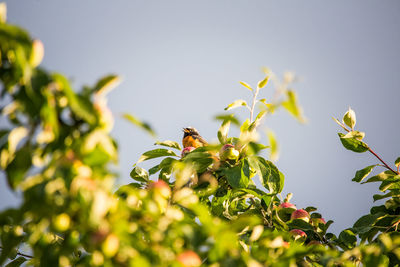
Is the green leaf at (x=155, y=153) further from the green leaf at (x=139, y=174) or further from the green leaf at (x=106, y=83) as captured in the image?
the green leaf at (x=106, y=83)

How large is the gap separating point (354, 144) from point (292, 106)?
1.82 m

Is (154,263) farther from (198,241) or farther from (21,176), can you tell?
(21,176)

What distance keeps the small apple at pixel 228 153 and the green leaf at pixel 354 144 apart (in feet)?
2.62

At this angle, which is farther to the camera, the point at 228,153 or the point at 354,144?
the point at 354,144

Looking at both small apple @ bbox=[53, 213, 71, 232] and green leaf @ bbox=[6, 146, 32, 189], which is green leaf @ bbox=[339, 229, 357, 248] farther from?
green leaf @ bbox=[6, 146, 32, 189]

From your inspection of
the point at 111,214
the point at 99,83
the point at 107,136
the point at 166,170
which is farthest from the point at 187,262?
the point at 166,170

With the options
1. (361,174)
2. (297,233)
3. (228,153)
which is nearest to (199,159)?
(228,153)

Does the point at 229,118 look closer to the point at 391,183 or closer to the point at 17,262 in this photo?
the point at 17,262

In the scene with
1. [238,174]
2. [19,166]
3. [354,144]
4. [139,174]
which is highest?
[19,166]

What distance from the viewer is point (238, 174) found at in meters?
2.23

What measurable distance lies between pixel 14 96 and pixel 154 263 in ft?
1.76

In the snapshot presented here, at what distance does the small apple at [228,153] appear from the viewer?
7.66 ft

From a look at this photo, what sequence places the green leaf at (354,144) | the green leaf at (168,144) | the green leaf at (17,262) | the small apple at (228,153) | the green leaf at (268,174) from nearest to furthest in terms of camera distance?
1. the green leaf at (17,262)
2. the green leaf at (268,174)
3. the small apple at (228,153)
4. the green leaf at (354,144)
5. the green leaf at (168,144)

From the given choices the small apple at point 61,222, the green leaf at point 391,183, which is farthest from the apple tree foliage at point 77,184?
the green leaf at point 391,183
